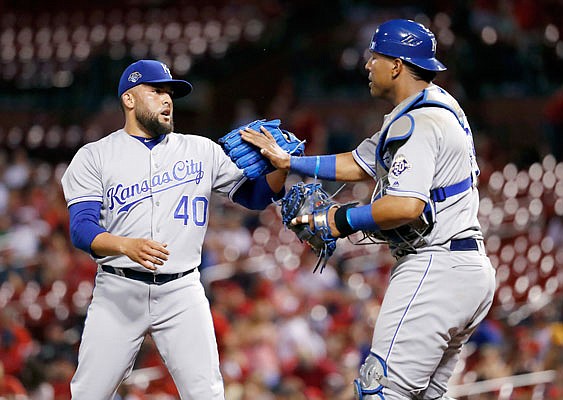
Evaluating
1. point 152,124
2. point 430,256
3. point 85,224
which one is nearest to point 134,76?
point 152,124

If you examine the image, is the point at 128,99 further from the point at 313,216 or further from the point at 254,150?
the point at 313,216

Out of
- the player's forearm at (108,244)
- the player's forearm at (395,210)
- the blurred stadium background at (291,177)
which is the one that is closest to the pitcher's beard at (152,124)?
the player's forearm at (108,244)

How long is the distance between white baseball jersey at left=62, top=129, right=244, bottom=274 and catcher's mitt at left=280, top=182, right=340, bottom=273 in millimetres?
406

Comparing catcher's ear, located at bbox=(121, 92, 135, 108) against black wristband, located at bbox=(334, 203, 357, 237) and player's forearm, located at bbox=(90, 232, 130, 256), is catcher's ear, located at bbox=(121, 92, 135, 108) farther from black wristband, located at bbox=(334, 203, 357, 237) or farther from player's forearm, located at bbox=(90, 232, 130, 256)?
black wristband, located at bbox=(334, 203, 357, 237)

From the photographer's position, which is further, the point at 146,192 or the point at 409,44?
the point at 146,192

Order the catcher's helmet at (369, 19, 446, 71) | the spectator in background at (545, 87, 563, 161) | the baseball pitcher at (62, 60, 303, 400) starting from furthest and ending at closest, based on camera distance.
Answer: the spectator in background at (545, 87, 563, 161), the baseball pitcher at (62, 60, 303, 400), the catcher's helmet at (369, 19, 446, 71)

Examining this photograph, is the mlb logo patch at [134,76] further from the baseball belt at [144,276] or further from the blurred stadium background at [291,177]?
the blurred stadium background at [291,177]

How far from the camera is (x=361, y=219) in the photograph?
153 inches

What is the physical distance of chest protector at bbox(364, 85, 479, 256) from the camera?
3.96m

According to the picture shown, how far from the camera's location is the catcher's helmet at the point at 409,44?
13.3 feet

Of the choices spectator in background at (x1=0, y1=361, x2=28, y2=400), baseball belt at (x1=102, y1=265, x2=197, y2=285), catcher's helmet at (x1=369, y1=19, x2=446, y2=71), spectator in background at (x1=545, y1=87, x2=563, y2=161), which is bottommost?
spectator in background at (x1=0, y1=361, x2=28, y2=400)

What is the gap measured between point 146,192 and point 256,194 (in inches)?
20.6

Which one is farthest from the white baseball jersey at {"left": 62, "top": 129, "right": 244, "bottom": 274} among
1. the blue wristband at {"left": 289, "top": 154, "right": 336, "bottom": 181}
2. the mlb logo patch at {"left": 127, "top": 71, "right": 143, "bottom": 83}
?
the blue wristband at {"left": 289, "top": 154, "right": 336, "bottom": 181}

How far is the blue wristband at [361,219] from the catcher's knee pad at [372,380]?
497mm
